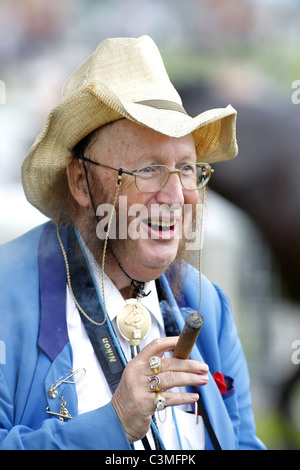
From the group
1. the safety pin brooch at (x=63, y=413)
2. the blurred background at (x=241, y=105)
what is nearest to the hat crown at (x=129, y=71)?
the safety pin brooch at (x=63, y=413)

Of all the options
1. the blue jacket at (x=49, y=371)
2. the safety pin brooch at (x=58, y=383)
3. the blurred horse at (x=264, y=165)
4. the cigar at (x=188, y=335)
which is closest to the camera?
the cigar at (x=188, y=335)

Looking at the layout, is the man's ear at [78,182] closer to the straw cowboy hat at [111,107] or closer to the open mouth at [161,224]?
the straw cowboy hat at [111,107]

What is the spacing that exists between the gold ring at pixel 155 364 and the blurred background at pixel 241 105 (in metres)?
1.62

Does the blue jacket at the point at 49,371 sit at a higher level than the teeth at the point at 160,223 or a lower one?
lower

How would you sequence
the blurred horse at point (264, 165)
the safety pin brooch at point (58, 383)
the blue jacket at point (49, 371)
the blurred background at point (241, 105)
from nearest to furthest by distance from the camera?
the blue jacket at point (49, 371), the safety pin brooch at point (58, 383), the blurred background at point (241, 105), the blurred horse at point (264, 165)

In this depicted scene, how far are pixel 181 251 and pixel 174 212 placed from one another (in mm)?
333

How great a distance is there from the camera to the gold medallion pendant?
1653 millimetres

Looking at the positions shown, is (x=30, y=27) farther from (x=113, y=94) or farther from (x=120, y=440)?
(x=120, y=440)

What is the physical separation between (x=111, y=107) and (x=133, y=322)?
65cm

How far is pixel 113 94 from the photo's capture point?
4.94 feet

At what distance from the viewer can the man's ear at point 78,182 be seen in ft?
5.62

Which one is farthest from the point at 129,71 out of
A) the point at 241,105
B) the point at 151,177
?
the point at 241,105
